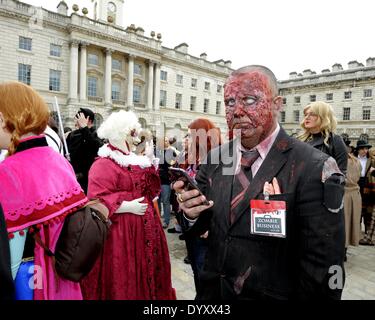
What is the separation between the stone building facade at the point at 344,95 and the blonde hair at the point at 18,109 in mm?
36608

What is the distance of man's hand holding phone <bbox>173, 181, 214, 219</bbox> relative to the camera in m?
1.53

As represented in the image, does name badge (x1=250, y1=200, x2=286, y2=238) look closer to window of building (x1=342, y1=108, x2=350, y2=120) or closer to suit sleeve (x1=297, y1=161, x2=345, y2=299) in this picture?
suit sleeve (x1=297, y1=161, x2=345, y2=299)

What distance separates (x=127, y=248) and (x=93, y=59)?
3243 cm

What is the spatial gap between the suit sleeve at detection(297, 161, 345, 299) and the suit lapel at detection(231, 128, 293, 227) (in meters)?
0.19

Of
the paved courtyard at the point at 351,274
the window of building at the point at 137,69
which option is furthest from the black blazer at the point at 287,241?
the window of building at the point at 137,69

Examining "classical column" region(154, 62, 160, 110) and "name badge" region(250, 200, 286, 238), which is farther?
"classical column" region(154, 62, 160, 110)

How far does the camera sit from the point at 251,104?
1.56 metres

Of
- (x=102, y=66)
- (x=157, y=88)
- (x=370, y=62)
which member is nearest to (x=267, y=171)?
(x=102, y=66)

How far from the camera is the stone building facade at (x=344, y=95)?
36312 mm

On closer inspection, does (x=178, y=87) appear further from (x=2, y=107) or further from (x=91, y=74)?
(x=2, y=107)

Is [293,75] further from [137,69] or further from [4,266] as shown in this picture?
[4,266]

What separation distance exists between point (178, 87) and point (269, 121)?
38.0 m

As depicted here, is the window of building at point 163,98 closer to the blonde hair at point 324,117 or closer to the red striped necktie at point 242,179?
the blonde hair at point 324,117

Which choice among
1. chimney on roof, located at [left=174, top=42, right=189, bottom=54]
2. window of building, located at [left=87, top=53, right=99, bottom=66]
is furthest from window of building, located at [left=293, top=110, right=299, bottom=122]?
window of building, located at [left=87, top=53, right=99, bottom=66]
